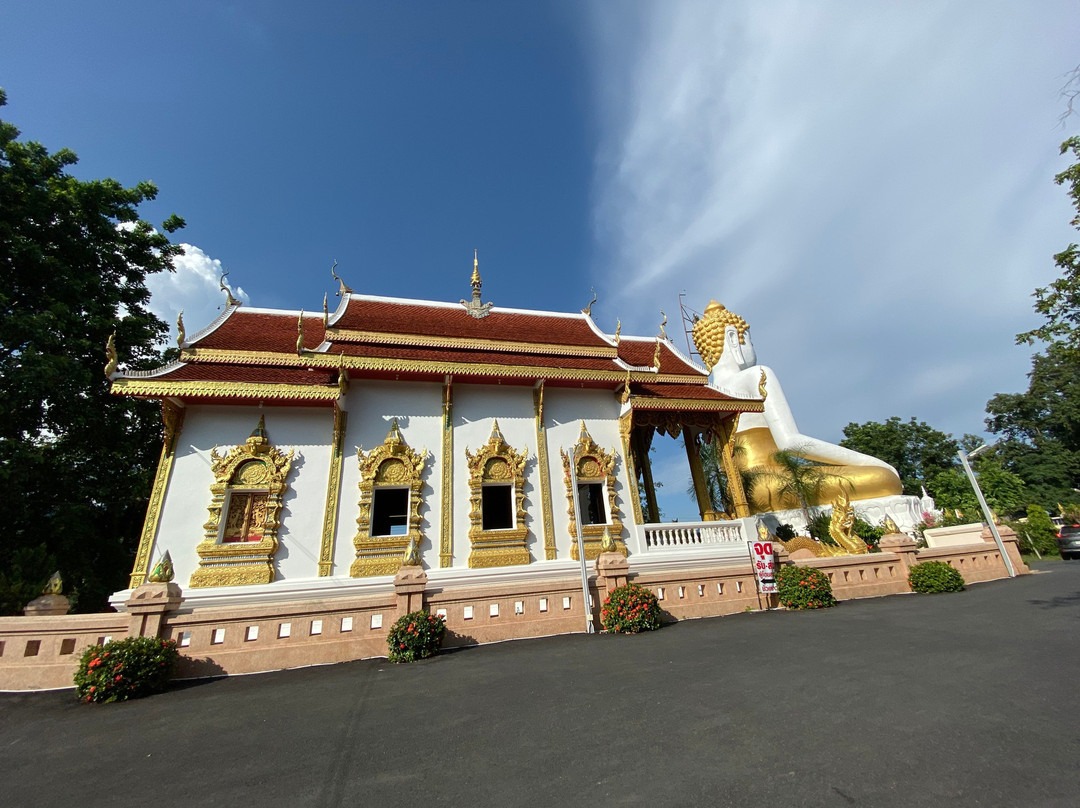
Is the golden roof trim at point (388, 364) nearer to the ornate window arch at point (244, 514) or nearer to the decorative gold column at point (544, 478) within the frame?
the decorative gold column at point (544, 478)

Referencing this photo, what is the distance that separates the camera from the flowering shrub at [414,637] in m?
6.52

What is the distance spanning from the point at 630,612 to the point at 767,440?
14.6 metres

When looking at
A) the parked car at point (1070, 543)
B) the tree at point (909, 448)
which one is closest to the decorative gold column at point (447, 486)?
the parked car at point (1070, 543)

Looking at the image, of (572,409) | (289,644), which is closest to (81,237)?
(289,644)

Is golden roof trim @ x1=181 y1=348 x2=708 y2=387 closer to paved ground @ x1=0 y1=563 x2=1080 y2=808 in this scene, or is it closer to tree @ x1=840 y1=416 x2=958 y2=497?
paved ground @ x1=0 y1=563 x2=1080 y2=808

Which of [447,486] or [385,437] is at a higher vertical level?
[385,437]

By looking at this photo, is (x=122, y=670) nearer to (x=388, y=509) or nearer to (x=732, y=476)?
(x=388, y=509)

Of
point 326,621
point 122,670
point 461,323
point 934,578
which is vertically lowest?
point 122,670

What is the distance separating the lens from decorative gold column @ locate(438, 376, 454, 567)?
31.2 feet

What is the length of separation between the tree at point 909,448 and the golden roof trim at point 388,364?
3448 centimetres

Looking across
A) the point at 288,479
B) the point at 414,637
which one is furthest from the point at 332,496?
the point at 414,637

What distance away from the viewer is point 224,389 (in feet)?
29.3

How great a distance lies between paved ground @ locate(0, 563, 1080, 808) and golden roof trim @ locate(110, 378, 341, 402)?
193 inches

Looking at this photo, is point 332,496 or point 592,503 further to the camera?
point 592,503
